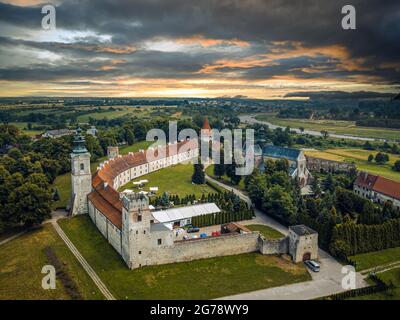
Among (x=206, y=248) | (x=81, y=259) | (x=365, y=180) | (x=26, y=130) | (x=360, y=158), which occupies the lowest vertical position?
(x=81, y=259)

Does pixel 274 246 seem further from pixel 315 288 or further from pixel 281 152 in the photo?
pixel 281 152

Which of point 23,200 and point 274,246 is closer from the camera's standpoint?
point 274,246

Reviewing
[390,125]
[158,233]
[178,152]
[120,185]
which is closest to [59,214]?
[120,185]

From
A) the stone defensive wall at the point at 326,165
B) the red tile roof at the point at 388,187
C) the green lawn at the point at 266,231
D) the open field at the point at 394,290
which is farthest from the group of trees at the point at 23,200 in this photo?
the stone defensive wall at the point at 326,165

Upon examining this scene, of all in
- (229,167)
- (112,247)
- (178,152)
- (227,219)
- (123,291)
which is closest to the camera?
(123,291)

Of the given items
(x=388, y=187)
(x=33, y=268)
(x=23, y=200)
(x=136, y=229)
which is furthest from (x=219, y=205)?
(x=388, y=187)

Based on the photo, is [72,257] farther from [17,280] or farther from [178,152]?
[178,152]

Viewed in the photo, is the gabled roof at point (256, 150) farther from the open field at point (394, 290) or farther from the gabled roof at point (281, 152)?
the open field at point (394, 290)
